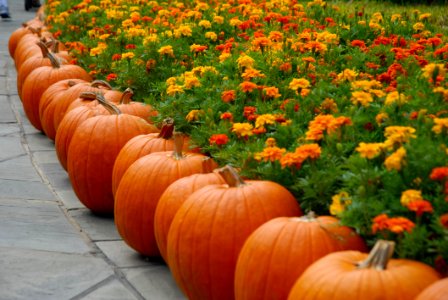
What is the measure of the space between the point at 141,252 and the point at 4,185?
5.63ft

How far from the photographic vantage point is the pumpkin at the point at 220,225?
3.63m

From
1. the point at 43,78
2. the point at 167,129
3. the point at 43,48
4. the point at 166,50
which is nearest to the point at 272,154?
the point at 167,129

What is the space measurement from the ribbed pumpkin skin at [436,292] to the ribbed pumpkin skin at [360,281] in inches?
5.6

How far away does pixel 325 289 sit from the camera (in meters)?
2.88

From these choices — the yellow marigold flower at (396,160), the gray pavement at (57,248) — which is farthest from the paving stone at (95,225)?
the yellow marigold flower at (396,160)

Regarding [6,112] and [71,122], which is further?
[6,112]

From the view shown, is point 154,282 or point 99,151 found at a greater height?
point 99,151

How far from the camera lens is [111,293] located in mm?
4113

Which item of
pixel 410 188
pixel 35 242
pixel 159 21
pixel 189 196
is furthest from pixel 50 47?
pixel 410 188

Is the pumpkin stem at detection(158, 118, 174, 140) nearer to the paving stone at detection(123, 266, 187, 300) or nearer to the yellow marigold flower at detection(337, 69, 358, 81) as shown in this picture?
the paving stone at detection(123, 266, 187, 300)

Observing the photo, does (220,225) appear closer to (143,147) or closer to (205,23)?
(143,147)

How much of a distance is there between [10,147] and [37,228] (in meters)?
2.22

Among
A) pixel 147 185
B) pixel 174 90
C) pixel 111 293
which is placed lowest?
pixel 111 293

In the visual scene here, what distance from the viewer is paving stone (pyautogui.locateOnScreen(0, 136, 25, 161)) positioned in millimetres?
6863
